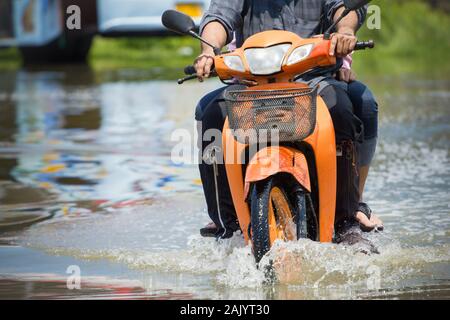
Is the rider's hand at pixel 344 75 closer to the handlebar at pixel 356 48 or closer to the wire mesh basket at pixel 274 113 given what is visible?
the handlebar at pixel 356 48

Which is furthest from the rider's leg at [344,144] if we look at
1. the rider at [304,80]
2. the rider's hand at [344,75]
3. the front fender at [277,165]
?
the front fender at [277,165]

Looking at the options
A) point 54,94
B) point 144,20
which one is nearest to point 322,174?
point 54,94

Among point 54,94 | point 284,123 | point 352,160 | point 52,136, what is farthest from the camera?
point 54,94

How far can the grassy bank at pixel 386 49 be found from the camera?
21.1 metres

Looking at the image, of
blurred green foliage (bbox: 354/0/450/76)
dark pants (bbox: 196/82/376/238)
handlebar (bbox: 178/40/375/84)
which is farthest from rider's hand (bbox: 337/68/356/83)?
blurred green foliage (bbox: 354/0/450/76)

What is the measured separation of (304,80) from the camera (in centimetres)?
590

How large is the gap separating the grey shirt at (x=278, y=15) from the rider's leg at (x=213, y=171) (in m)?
0.38

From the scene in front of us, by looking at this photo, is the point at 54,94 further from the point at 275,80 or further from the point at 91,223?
the point at 275,80

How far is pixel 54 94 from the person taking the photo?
16.4m

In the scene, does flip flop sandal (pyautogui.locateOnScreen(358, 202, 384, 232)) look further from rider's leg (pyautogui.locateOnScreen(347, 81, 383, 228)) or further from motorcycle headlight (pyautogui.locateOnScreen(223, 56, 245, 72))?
motorcycle headlight (pyautogui.locateOnScreen(223, 56, 245, 72))

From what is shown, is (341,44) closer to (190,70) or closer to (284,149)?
(284,149)

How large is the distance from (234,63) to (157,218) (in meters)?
2.30

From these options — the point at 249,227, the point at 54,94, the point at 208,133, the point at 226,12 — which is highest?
the point at 226,12
